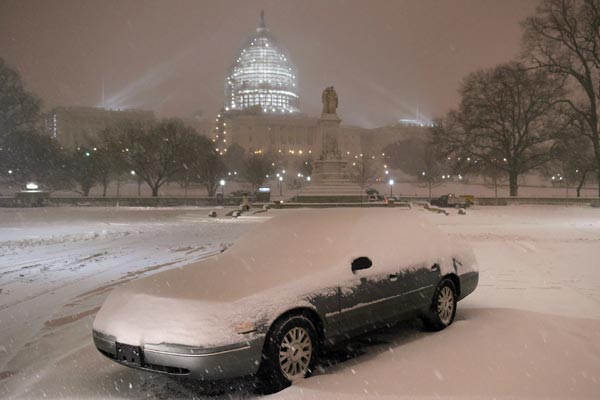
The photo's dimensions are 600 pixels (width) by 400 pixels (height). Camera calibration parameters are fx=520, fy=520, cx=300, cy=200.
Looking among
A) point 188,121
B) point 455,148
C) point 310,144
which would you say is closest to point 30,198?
point 455,148

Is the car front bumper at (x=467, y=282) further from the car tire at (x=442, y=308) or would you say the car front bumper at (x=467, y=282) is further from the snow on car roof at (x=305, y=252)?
the snow on car roof at (x=305, y=252)

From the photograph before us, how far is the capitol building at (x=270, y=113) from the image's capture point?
142 metres

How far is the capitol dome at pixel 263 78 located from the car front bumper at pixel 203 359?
15311cm

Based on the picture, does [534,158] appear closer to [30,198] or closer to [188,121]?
[30,198]

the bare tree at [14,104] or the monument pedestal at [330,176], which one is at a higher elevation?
the bare tree at [14,104]

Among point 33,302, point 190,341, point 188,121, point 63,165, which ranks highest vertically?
point 188,121

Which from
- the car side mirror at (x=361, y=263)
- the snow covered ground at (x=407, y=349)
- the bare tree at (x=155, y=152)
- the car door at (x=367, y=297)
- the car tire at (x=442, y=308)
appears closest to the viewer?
the snow covered ground at (x=407, y=349)

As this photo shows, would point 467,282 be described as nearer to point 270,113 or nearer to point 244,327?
point 244,327

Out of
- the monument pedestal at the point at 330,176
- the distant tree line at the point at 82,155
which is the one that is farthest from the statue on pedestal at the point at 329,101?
the distant tree line at the point at 82,155

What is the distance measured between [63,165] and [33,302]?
183ft

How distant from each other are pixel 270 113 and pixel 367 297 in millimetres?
151960

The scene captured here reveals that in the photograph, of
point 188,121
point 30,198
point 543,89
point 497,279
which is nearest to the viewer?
point 497,279

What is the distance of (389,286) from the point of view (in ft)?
19.3

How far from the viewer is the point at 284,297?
478 centimetres
